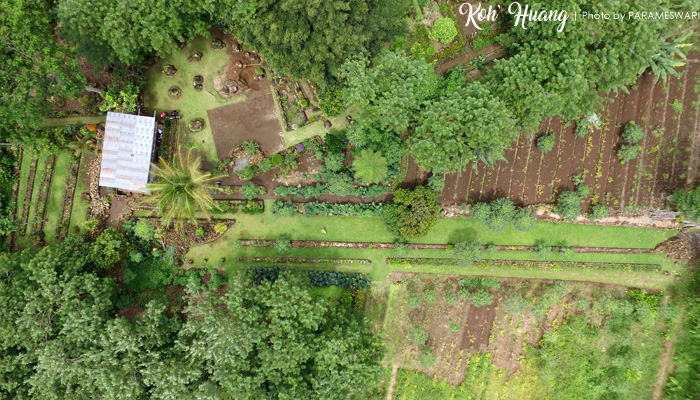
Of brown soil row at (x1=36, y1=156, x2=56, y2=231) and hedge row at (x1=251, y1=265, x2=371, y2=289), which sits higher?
brown soil row at (x1=36, y1=156, x2=56, y2=231)

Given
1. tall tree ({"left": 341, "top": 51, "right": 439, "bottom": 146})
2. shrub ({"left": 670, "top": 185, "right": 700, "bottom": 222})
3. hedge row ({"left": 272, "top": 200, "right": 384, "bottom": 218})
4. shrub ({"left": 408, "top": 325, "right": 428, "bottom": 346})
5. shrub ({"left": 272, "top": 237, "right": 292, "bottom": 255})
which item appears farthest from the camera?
shrub ({"left": 408, "top": 325, "right": 428, "bottom": 346})

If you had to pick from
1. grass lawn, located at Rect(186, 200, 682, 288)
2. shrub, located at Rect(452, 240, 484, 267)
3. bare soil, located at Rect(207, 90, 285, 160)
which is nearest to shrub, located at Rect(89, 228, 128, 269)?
grass lawn, located at Rect(186, 200, 682, 288)

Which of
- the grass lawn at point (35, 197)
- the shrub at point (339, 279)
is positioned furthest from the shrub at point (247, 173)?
the grass lawn at point (35, 197)

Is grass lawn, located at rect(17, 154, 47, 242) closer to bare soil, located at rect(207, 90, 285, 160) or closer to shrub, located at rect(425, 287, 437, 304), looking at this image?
bare soil, located at rect(207, 90, 285, 160)

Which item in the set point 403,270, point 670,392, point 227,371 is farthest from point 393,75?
point 670,392

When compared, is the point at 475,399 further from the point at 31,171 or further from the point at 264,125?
the point at 31,171

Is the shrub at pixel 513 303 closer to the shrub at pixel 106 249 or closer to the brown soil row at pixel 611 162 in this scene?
the brown soil row at pixel 611 162

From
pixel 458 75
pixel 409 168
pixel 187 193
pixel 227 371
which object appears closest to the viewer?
pixel 227 371
